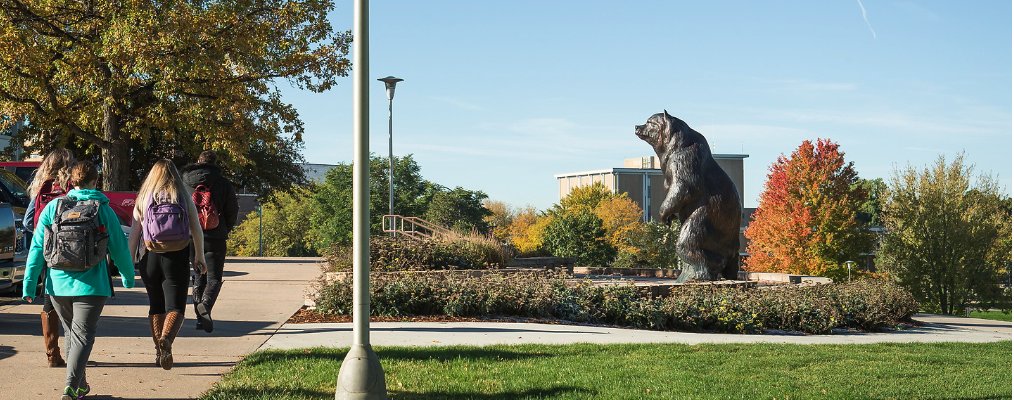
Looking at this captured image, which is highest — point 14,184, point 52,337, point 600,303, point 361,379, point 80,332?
point 14,184

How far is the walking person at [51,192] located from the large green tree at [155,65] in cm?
1208

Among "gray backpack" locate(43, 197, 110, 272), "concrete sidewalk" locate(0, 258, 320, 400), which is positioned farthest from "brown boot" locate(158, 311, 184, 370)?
"gray backpack" locate(43, 197, 110, 272)

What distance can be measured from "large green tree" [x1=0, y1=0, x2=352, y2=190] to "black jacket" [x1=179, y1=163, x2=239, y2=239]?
429 inches

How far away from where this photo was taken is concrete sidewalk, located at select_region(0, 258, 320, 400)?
588 centimetres

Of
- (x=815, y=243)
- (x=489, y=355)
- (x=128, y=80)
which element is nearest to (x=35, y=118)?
(x=128, y=80)

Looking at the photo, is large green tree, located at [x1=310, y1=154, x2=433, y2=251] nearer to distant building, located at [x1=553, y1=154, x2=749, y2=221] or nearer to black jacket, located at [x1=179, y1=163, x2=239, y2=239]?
black jacket, located at [x1=179, y1=163, x2=239, y2=239]

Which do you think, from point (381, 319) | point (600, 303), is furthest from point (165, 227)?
point (600, 303)

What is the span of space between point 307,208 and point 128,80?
54.7 m

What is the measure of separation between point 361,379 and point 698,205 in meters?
11.3

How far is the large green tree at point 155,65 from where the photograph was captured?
18516mm

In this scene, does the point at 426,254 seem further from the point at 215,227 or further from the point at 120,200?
the point at 120,200

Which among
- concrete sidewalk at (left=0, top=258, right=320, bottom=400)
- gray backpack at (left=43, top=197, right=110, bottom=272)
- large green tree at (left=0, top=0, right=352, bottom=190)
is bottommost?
concrete sidewalk at (left=0, top=258, right=320, bottom=400)

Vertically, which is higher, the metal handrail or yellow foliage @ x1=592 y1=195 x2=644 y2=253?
yellow foliage @ x1=592 y1=195 x2=644 y2=253

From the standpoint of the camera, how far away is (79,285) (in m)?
5.29
